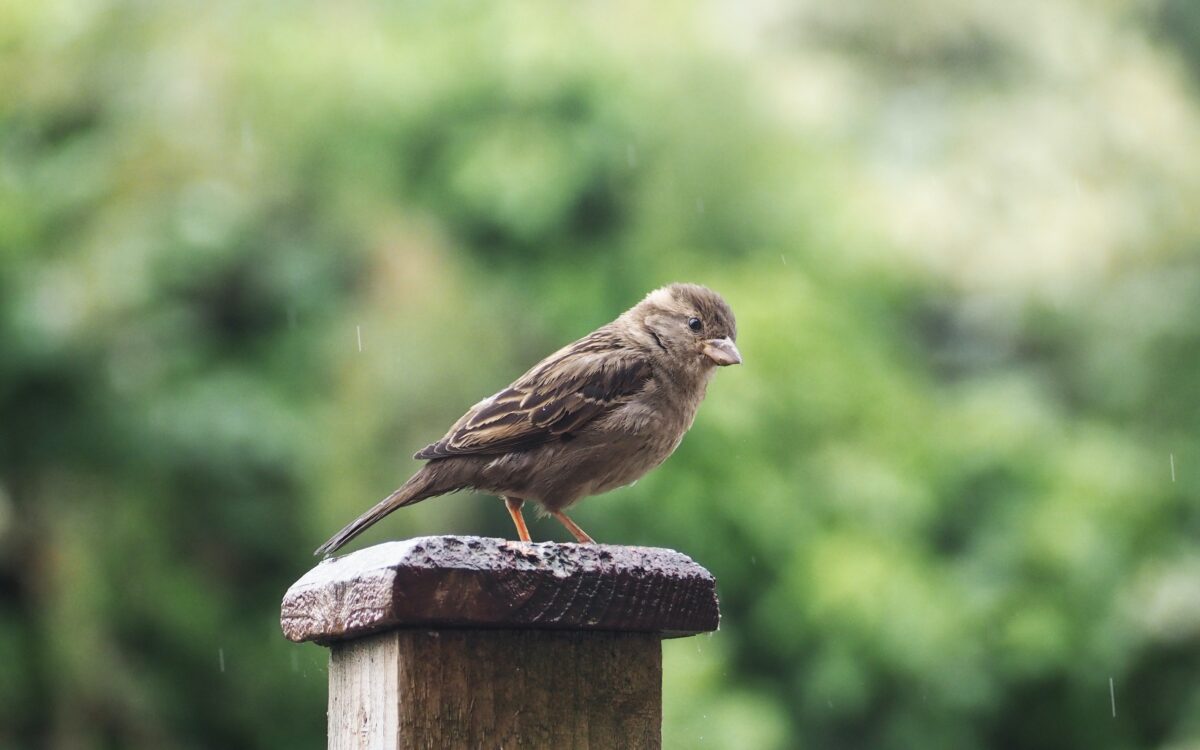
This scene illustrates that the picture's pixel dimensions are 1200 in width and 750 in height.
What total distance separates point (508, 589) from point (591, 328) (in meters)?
7.26

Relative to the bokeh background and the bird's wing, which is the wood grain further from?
the bokeh background

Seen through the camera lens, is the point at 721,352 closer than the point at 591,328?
Yes

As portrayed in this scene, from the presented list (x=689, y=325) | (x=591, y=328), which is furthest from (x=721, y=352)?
(x=591, y=328)

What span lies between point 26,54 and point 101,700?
3.64m

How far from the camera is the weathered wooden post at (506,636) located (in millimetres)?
1409

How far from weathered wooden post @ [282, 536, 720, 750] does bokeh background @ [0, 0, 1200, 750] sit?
235 inches

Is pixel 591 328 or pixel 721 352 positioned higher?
pixel 591 328

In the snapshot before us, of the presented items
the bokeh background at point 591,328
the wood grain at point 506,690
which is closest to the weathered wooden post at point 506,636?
the wood grain at point 506,690

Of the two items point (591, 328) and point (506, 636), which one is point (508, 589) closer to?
point (506, 636)

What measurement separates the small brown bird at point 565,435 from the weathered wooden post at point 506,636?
4.85 ft

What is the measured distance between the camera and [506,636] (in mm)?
1456

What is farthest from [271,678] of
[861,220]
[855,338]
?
[861,220]

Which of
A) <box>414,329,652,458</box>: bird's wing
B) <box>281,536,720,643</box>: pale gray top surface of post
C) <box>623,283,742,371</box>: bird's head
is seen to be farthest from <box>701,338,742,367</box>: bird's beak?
<box>281,536,720,643</box>: pale gray top surface of post

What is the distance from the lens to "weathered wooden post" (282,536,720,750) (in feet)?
4.62
